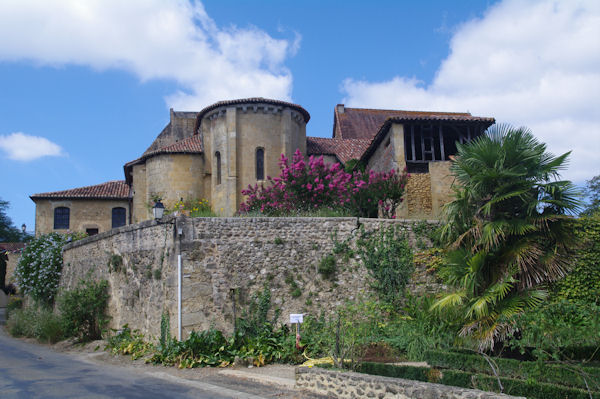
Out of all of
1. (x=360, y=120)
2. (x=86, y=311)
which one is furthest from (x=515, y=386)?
(x=360, y=120)

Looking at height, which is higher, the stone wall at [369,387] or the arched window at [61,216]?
the arched window at [61,216]

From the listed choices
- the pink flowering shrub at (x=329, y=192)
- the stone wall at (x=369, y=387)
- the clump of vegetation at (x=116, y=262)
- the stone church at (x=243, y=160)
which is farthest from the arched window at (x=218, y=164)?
the stone wall at (x=369, y=387)

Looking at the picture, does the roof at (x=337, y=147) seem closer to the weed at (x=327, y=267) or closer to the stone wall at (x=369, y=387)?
the weed at (x=327, y=267)

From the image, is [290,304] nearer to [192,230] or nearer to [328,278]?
[328,278]

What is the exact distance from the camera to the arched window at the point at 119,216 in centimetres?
3325

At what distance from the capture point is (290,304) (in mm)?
14781

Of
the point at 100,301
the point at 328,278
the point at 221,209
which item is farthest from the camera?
the point at 221,209

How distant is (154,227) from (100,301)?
4.77 m

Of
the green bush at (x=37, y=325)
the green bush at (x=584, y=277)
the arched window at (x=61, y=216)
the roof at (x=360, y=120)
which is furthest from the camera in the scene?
the roof at (x=360, y=120)

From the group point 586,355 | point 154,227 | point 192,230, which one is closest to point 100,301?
point 154,227

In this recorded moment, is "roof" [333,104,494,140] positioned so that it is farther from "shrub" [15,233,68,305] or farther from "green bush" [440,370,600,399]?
"green bush" [440,370,600,399]

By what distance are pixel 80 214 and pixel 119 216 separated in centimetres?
245

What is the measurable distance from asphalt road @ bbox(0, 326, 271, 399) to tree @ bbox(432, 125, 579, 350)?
18.0 feet

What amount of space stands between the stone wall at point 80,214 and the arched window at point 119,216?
25cm
